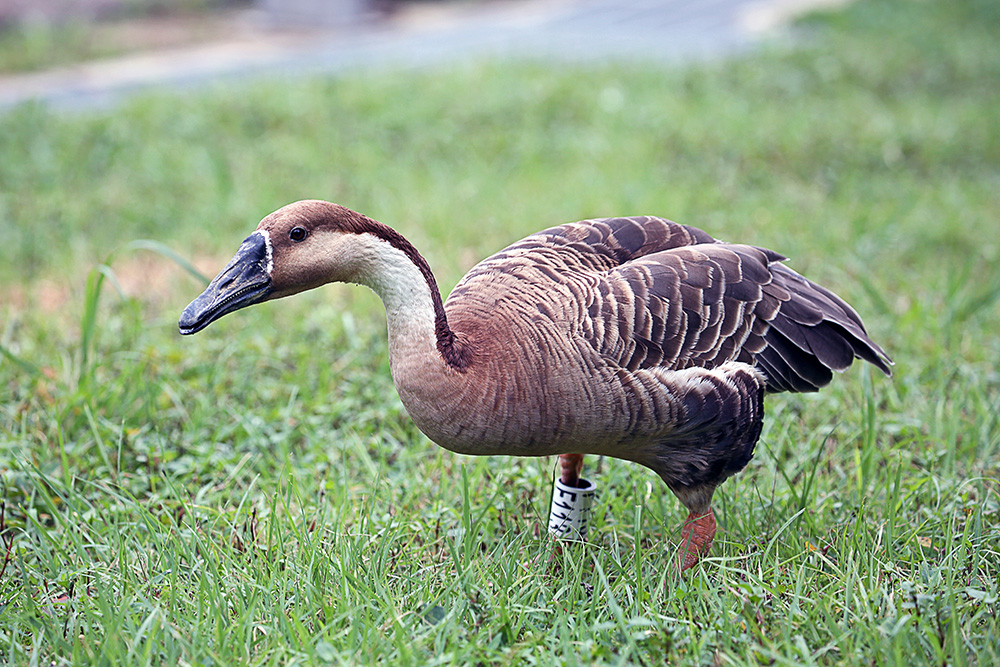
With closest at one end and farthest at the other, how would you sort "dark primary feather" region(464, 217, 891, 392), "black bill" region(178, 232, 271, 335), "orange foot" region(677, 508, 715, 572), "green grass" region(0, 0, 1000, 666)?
"black bill" region(178, 232, 271, 335)
"green grass" region(0, 0, 1000, 666)
"dark primary feather" region(464, 217, 891, 392)
"orange foot" region(677, 508, 715, 572)

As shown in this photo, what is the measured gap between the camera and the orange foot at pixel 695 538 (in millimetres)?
2701

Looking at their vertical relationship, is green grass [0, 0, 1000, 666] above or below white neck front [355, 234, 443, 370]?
below

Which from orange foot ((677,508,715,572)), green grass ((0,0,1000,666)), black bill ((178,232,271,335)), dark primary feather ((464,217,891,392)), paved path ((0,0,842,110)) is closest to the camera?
black bill ((178,232,271,335))

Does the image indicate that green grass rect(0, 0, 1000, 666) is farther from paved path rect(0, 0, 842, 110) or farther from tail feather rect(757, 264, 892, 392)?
paved path rect(0, 0, 842, 110)

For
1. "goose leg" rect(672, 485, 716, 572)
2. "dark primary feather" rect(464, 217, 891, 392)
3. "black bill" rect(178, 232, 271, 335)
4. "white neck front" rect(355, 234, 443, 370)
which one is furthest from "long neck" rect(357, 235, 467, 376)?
"goose leg" rect(672, 485, 716, 572)

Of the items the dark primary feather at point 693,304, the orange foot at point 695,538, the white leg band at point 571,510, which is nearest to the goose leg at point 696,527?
the orange foot at point 695,538

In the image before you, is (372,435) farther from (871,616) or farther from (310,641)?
(871,616)

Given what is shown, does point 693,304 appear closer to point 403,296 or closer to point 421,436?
point 403,296

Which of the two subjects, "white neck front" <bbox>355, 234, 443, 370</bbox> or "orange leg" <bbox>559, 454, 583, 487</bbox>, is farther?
"orange leg" <bbox>559, 454, 583, 487</bbox>

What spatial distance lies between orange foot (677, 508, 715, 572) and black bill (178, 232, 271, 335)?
1487mm

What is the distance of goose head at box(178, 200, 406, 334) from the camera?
2.26 meters

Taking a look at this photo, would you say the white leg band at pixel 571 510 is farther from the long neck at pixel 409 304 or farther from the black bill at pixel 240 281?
the black bill at pixel 240 281

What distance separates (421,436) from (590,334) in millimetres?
1329

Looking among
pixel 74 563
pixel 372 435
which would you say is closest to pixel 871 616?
pixel 372 435
